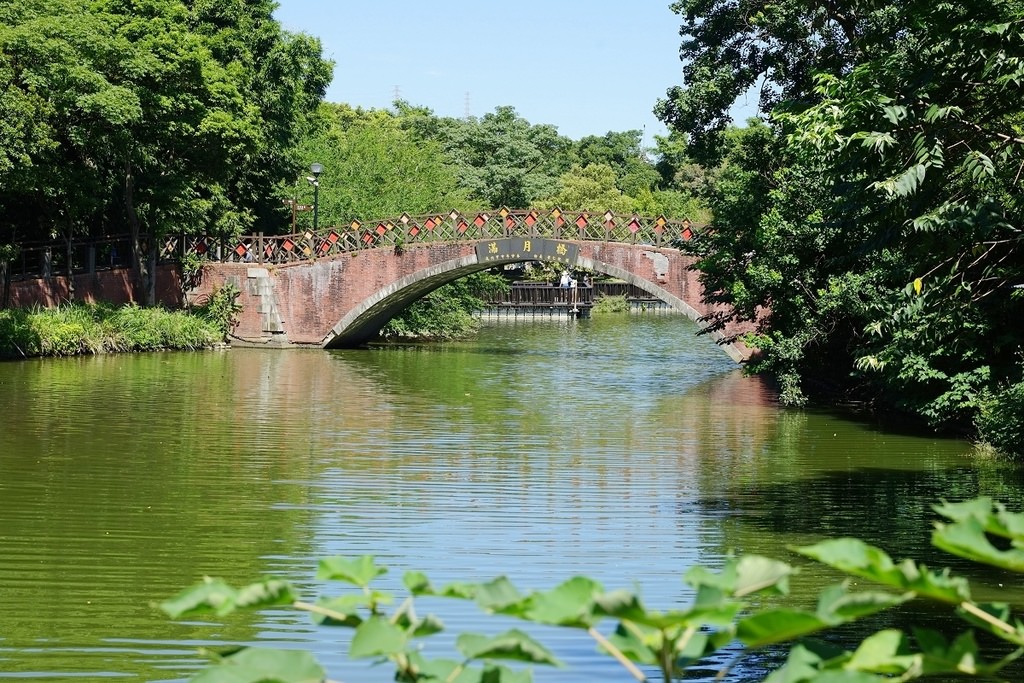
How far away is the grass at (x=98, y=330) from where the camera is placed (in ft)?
80.6

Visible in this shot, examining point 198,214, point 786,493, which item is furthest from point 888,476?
point 198,214

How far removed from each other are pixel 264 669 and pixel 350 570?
275mm

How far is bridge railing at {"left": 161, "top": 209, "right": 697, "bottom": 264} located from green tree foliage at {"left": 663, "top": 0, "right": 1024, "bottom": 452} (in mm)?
4740

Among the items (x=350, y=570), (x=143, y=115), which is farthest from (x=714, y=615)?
(x=143, y=115)

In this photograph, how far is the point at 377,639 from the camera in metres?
2.60

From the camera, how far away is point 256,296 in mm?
31812

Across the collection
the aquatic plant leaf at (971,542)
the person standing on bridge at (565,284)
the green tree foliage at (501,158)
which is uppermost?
the green tree foliage at (501,158)

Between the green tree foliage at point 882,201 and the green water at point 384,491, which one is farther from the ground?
the green tree foliage at point 882,201

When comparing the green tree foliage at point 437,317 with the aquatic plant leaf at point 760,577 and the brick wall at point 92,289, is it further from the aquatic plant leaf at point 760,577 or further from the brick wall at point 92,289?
the aquatic plant leaf at point 760,577

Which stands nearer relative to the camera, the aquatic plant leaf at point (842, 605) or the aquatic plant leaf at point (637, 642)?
the aquatic plant leaf at point (842, 605)

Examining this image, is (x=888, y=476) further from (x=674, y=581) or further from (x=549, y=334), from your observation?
(x=549, y=334)

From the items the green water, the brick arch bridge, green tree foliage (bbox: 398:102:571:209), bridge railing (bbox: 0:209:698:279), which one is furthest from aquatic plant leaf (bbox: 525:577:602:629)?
green tree foliage (bbox: 398:102:571:209)

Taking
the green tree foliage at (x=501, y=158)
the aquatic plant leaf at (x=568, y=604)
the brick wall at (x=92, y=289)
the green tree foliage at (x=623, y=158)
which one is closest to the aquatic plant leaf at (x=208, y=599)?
the aquatic plant leaf at (x=568, y=604)

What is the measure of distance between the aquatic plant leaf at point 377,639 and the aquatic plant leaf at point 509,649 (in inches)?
5.0
